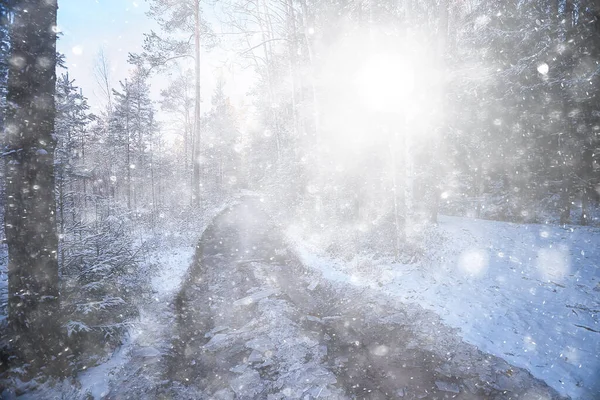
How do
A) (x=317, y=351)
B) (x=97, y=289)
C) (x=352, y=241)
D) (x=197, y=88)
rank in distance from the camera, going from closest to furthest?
(x=317, y=351), (x=97, y=289), (x=352, y=241), (x=197, y=88)

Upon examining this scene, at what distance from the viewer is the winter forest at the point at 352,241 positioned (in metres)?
4.17

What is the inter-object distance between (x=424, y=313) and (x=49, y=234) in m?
7.44

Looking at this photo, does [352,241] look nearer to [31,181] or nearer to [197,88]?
[31,181]

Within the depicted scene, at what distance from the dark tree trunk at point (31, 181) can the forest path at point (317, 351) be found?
217 cm

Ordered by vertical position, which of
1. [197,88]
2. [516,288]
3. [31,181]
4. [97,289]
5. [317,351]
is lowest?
[317,351]

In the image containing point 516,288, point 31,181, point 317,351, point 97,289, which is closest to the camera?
point 31,181

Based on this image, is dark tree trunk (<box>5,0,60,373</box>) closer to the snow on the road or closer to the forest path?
the forest path

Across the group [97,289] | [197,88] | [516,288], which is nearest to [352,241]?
[516,288]

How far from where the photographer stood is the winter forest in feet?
13.7

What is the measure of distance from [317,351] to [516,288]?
17.6 ft

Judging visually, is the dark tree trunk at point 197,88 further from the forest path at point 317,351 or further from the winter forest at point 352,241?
the forest path at point 317,351

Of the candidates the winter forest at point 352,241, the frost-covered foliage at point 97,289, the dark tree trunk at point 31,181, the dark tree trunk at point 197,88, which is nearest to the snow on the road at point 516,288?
the winter forest at point 352,241

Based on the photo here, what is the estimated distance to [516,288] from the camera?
6.88 m

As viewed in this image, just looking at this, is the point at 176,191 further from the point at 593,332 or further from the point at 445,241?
the point at 593,332
